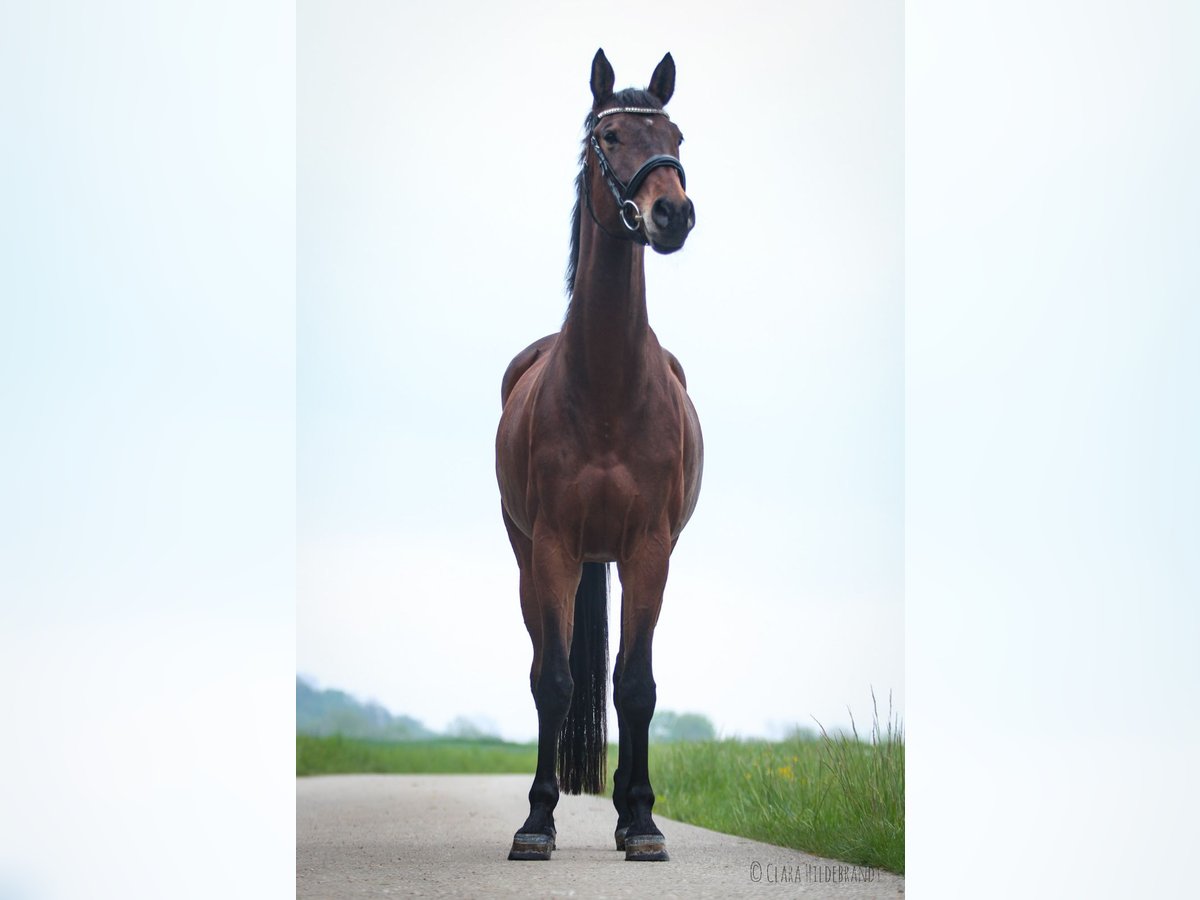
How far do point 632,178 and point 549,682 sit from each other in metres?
1.74

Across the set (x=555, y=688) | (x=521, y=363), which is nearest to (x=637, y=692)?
(x=555, y=688)

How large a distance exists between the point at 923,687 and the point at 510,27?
10.7ft

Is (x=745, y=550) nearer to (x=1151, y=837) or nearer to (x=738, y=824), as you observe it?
(x=738, y=824)

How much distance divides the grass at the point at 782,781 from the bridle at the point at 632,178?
7.25 ft

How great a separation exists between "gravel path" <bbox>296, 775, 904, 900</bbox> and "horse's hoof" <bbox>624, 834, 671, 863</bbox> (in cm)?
6

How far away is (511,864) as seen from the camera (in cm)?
435

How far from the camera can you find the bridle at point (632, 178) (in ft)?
13.8

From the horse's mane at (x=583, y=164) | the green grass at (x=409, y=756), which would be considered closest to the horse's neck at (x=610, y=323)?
the horse's mane at (x=583, y=164)

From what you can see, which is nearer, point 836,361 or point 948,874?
point 948,874

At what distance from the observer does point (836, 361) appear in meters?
5.62

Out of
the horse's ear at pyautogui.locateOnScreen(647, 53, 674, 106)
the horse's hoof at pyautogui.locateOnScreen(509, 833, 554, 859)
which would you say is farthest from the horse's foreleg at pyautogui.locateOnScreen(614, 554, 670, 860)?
the horse's ear at pyautogui.locateOnScreen(647, 53, 674, 106)

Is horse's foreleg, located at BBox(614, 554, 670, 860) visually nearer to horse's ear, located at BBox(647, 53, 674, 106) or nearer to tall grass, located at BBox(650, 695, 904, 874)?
tall grass, located at BBox(650, 695, 904, 874)

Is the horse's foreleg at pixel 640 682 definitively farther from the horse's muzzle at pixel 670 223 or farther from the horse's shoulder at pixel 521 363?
the horse's shoulder at pixel 521 363

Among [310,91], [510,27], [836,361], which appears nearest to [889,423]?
[836,361]
